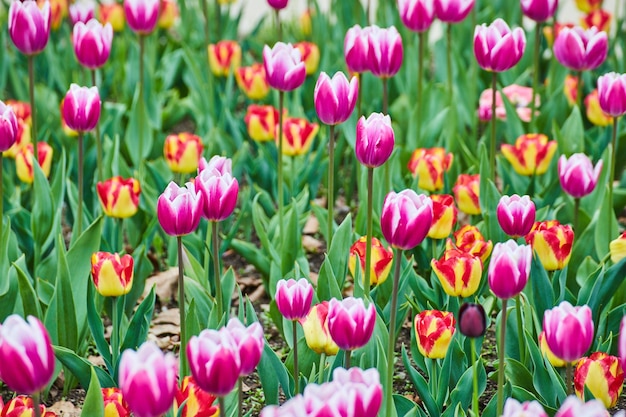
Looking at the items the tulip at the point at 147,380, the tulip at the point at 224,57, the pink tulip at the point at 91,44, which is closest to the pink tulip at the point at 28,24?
the pink tulip at the point at 91,44

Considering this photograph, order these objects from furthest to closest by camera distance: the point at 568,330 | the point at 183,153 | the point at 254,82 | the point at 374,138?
the point at 254,82 → the point at 183,153 → the point at 374,138 → the point at 568,330

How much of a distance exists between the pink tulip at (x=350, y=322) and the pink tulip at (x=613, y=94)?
3.54 ft

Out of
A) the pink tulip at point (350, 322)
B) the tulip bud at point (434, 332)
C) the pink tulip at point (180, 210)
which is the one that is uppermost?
the pink tulip at point (180, 210)

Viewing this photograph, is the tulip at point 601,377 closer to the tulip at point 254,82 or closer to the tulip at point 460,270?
the tulip at point 460,270

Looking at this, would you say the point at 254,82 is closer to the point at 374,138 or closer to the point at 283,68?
the point at 283,68

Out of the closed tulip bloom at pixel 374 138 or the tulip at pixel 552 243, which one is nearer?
the closed tulip bloom at pixel 374 138

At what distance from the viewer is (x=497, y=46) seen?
8.73 ft

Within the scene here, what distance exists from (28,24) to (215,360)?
4.84 feet

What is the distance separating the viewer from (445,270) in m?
2.17

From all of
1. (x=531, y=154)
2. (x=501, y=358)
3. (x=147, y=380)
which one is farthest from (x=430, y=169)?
(x=147, y=380)

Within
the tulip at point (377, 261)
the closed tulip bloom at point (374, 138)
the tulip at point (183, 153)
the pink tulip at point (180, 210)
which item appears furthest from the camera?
the tulip at point (183, 153)

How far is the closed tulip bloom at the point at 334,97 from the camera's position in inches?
89.4

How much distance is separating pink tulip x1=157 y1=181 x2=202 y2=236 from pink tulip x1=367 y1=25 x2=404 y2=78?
34.9 inches

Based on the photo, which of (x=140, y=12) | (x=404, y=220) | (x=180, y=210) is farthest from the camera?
(x=140, y=12)
